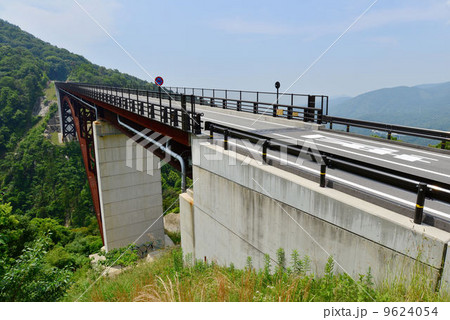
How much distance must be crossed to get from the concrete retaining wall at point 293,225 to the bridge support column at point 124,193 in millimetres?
15705

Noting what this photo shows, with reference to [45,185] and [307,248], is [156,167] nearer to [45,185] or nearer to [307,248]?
[307,248]

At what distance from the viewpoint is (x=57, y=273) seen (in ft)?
28.2

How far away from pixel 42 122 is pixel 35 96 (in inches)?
707

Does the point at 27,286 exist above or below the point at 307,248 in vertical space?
below

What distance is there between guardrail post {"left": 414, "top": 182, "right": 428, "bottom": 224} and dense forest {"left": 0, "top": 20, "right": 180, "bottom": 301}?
25.5ft

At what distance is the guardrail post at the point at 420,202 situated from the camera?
417cm

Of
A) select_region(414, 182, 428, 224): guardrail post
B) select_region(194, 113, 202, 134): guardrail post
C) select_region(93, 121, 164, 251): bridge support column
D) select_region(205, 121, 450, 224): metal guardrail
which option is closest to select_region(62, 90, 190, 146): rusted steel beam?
select_region(194, 113, 202, 134): guardrail post

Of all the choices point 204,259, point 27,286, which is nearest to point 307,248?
point 204,259

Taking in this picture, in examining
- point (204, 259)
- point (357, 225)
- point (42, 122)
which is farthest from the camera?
point (42, 122)

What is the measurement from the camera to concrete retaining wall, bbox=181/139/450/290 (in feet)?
14.0

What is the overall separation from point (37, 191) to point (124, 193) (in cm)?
5480
